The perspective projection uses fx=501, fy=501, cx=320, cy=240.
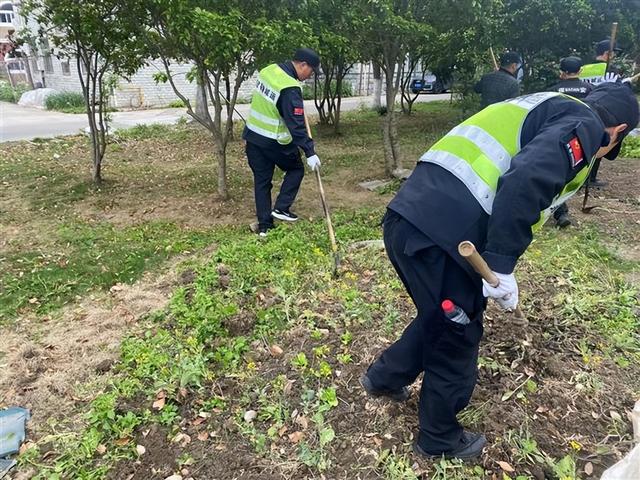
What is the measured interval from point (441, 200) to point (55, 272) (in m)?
3.80

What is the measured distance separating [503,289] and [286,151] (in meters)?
3.56

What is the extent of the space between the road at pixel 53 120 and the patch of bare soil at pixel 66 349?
8.57 m

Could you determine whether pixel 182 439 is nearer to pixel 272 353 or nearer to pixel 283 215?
pixel 272 353

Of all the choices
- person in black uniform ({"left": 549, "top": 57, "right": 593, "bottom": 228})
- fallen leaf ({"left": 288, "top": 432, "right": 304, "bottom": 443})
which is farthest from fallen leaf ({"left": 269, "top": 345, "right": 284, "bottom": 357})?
person in black uniform ({"left": 549, "top": 57, "right": 593, "bottom": 228})

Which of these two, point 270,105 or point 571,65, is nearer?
→ point 270,105

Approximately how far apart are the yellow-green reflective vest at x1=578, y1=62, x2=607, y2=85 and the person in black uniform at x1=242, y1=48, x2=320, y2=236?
4.05m

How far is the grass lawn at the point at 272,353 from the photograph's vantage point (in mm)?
2332

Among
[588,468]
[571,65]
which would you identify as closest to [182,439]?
[588,468]

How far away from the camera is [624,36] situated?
12133mm

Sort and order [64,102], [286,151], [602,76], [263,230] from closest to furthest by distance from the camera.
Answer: [286,151] < [263,230] < [602,76] < [64,102]

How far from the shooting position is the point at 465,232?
1810 mm

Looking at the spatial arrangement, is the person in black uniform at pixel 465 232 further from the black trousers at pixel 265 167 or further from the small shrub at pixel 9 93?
the small shrub at pixel 9 93

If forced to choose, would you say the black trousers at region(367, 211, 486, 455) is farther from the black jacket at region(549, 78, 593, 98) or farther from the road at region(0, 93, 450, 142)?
the road at region(0, 93, 450, 142)

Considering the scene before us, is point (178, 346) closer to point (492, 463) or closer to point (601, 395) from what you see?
point (492, 463)
